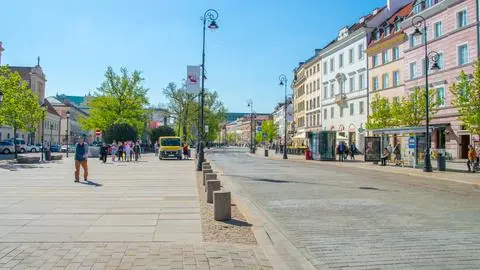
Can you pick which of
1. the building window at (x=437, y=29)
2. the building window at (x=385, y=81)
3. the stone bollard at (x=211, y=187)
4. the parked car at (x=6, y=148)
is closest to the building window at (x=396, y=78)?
the building window at (x=385, y=81)

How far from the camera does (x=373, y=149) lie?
35938 mm

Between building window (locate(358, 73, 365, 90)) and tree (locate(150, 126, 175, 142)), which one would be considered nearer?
building window (locate(358, 73, 365, 90))

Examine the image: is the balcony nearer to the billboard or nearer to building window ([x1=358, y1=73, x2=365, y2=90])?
building window ([x1=358, y1=73, x2=365, y2=90])

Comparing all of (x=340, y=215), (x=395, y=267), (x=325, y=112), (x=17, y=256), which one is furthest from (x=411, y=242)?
(x=325, y=112)

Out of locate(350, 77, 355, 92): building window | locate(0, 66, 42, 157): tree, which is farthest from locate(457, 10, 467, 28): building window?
locate(0, 66, 42, 157): tree

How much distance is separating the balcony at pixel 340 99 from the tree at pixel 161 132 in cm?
3087

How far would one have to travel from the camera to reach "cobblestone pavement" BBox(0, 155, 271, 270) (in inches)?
238

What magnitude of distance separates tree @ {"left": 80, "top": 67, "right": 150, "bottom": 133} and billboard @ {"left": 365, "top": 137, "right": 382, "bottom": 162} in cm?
4061

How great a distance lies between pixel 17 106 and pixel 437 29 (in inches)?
1463

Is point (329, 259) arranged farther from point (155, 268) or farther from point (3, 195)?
point (3, 195)

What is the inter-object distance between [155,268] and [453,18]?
4226 centimetres

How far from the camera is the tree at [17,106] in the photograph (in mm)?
36375

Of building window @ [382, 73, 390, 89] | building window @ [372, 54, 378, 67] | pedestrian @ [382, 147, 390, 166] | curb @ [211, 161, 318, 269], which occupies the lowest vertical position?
curb @ [211, 161, 318, 269]

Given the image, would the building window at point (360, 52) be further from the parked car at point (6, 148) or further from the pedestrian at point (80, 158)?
the pedestrian at point (80, 158)
